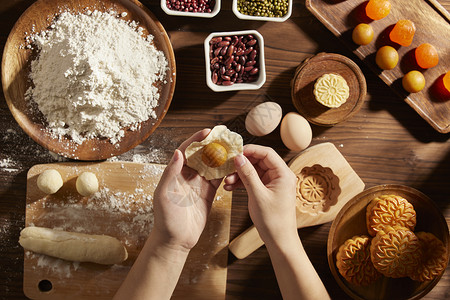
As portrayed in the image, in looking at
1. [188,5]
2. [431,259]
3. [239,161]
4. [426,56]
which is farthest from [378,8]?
[431,259]

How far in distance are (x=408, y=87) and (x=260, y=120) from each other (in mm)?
645

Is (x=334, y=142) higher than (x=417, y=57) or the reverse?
the reverse

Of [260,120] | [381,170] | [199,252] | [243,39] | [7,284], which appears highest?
[243,39]

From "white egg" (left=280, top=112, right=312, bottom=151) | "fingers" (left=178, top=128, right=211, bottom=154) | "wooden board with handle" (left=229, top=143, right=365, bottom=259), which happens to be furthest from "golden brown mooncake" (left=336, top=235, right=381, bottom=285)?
"fingers" (left=178, top=128, right=211, bottom=154)

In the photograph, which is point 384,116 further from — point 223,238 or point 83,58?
point 83,58

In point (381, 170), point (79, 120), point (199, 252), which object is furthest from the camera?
point (381, 170)

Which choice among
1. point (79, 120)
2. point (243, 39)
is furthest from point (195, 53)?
point (79, 120)

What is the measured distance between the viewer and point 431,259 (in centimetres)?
144

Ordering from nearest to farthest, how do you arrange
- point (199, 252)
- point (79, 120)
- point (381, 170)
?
point (79, 120), point (199, 252), point (381, 170)

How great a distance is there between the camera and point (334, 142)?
161cm

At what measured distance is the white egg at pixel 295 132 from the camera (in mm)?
1462

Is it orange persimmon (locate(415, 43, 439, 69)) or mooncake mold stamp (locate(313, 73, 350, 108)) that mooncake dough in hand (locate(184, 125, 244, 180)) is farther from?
orange persimmon (locate(415, 43, 439, 69))

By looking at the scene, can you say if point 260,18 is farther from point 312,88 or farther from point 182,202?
point 182,202

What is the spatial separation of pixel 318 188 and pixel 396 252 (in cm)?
37
